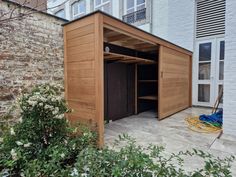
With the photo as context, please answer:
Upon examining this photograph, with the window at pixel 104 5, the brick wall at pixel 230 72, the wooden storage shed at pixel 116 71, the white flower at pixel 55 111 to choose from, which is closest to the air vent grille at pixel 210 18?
the wooden storage shed at pixel 116 71

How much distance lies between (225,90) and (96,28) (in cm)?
276

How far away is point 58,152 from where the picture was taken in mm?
1874

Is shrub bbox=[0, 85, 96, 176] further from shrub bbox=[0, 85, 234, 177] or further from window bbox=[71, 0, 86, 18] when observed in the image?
window bbox=[71, 0, 86, 18]

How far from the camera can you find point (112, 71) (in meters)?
4.36

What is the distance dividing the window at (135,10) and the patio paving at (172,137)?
16.3ft

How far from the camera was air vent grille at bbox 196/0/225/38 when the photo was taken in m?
5.48

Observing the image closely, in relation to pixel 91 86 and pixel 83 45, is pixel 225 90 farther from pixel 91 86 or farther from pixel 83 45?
pixel 83 45

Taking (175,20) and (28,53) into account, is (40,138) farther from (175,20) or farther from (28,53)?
(175,20)

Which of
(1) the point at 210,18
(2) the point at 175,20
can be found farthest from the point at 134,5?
(1) the point at 210,18

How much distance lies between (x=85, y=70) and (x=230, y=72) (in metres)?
2.78

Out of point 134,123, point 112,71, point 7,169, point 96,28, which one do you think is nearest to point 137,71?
point 112,71

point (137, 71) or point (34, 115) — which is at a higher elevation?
point (137, 71)

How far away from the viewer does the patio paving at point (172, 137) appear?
267 centimetres

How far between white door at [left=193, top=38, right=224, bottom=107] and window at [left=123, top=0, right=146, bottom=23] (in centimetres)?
276
